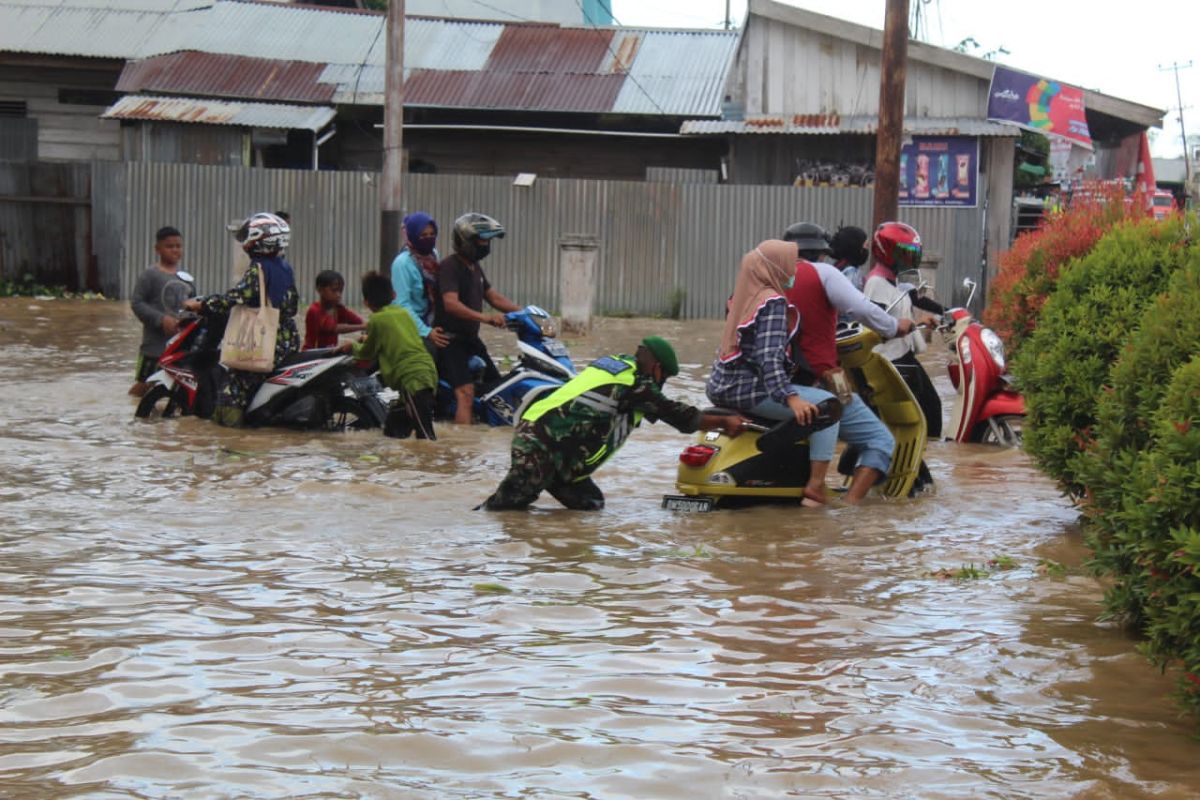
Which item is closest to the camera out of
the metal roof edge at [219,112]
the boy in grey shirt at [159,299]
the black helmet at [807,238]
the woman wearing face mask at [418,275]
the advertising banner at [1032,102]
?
the black helmet at [807,238]

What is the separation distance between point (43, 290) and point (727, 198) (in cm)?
1055

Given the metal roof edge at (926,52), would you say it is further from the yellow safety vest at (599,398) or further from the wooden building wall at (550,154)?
the yellow safety vest at (599,398)

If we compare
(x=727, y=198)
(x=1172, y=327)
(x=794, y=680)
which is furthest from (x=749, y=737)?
(x=727, y=198)

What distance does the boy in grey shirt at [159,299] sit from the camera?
12.4 metres

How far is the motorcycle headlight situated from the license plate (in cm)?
347

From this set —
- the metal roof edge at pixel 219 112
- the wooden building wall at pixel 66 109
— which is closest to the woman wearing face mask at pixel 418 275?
the metal roof edge at pixel 219 112

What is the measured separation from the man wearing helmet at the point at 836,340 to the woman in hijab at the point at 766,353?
0.50ft

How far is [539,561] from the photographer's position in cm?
703

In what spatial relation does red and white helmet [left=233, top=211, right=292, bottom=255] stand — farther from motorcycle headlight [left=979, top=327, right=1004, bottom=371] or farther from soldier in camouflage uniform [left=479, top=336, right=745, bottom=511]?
motorcycle headlight [left=979, top=327, right=1004, bottom=371]

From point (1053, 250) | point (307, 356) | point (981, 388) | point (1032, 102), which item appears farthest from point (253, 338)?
point (1032, 102)

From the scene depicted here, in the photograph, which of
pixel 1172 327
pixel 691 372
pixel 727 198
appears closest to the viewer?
pixel 1172 327

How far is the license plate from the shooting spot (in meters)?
8.36

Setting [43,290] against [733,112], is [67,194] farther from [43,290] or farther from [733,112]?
[733,112]

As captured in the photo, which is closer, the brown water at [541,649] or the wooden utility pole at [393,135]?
the brown water at [541,649]
